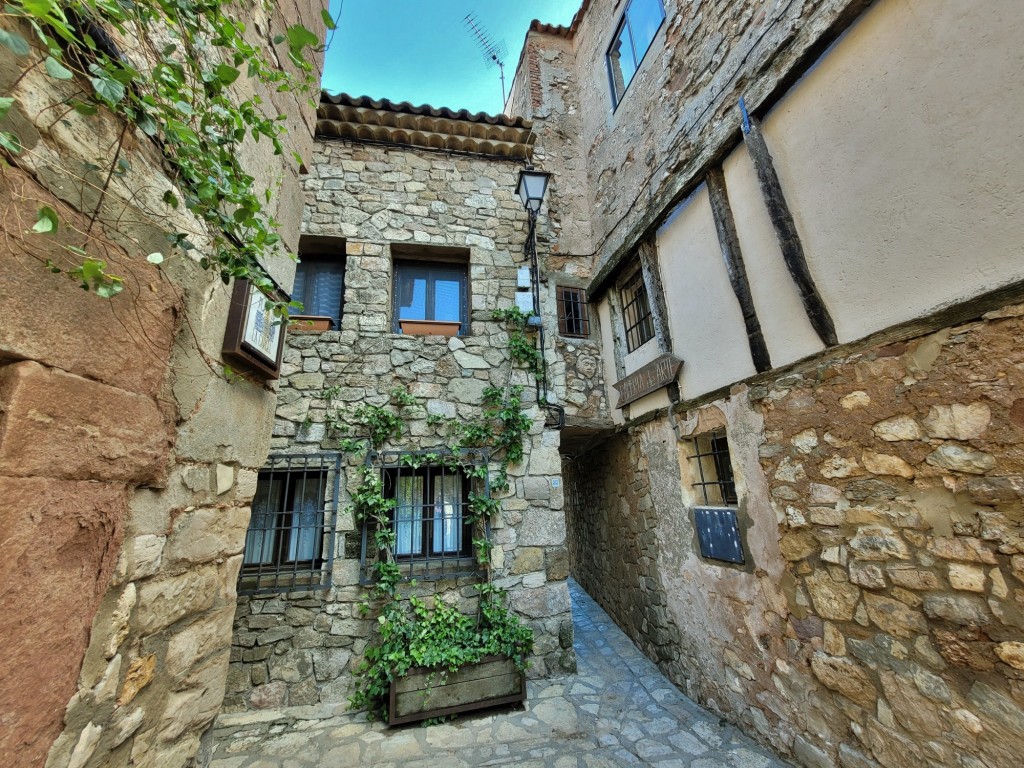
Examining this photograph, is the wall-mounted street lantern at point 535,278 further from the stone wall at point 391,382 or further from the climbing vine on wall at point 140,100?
the climbing vine on wall at point 140,100

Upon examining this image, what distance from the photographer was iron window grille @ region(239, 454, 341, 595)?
10.7ft

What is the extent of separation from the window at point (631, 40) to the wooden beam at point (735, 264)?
7.80 feet

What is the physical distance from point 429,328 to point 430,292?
1.77 feet

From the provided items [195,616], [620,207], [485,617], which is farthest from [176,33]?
[620,207]

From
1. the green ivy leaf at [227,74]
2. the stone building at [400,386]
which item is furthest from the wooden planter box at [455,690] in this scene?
the green ivy leaf at [227,74]

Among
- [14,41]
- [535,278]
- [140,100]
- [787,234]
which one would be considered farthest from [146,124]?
[535,278]

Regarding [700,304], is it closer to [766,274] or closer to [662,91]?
[766,274]

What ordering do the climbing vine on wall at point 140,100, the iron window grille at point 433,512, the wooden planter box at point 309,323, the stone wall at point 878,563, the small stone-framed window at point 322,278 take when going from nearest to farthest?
the climbing vine on wall at point 140,100, the stone wall at point 878,563, the iron window grille at point 433,512, the wooden planter box at point 309,323, the small stone-framed window at point 322,278

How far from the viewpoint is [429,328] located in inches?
157

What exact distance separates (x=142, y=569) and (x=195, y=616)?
364 millimetres

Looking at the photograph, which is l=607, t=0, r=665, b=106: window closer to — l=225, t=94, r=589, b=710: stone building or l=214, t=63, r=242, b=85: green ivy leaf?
l=225, t=94, r=589, b=710: stone building

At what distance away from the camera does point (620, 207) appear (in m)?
4.48

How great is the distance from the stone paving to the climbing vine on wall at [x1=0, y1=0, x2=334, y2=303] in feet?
9.58

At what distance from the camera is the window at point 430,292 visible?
13.9 ft
